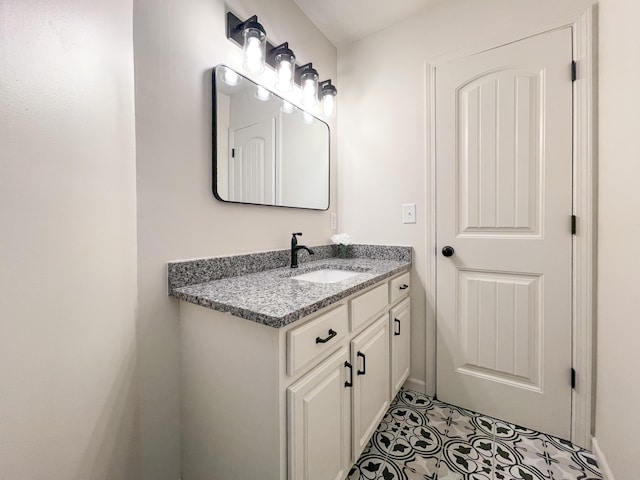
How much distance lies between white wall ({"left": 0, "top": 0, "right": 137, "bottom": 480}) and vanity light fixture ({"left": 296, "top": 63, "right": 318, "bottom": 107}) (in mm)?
883

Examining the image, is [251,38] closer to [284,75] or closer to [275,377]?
[284,75]

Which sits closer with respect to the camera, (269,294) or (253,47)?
(269,294)

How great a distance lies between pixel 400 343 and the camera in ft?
5.18

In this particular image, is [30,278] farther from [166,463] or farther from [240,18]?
[240,18]

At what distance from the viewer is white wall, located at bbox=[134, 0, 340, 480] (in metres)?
0.96

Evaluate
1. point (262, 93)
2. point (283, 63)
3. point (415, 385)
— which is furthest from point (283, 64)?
point (415, 385)

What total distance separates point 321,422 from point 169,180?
1007mm

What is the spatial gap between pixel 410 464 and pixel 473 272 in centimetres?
100

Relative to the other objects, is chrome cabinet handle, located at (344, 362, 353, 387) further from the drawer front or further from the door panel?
the door panel

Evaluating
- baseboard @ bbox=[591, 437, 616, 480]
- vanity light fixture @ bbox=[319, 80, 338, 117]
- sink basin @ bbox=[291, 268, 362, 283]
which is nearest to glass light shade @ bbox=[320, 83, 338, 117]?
vanity light fixture @ bbox=[319, 80, 338, 117]

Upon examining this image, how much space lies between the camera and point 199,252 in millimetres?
1128

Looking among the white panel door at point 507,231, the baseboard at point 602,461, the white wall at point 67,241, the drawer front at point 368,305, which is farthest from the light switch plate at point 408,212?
the white wall at point 67,241

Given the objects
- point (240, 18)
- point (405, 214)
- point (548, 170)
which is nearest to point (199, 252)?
point (240, 18)

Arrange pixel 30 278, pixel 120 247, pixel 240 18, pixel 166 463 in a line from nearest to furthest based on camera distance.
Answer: pixel 30 278 → pixel 120 247 → pixel 166 463 → pixel 240 18
